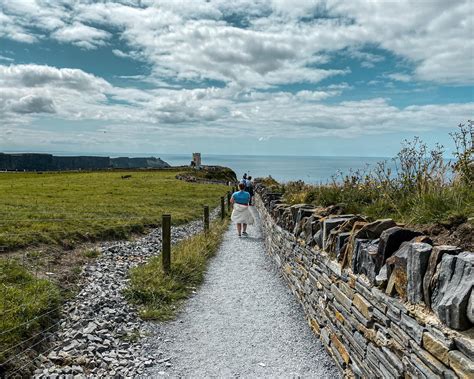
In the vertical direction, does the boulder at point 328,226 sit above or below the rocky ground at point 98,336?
above

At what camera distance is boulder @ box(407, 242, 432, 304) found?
3.05 meters

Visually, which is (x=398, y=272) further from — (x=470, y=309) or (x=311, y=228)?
(x=311, y=228)

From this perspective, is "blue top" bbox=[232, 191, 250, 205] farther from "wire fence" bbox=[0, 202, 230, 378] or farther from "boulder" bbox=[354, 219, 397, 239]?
"boulder" bbox=[354, 219, 397, 239]

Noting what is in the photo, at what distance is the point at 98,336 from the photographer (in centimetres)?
580

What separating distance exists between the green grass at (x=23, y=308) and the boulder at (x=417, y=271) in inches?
181

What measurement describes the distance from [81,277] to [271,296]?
4.14 m

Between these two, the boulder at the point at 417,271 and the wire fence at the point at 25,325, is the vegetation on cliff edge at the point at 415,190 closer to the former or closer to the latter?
the boulder at the point at 417,271

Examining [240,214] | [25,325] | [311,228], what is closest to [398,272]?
[311,228]

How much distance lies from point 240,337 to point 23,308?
3.34m

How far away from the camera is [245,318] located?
22.5ft

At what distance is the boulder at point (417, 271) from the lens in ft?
10.00

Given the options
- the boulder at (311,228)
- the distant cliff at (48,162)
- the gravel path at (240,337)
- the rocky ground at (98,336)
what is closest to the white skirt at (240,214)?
the gravel path at (240,337)

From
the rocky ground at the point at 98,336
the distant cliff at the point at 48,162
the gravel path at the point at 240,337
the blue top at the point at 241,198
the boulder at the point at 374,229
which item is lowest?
the gravel path at the point at 240,337

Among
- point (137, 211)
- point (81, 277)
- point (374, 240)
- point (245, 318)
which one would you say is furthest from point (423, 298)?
point (137, 211)
